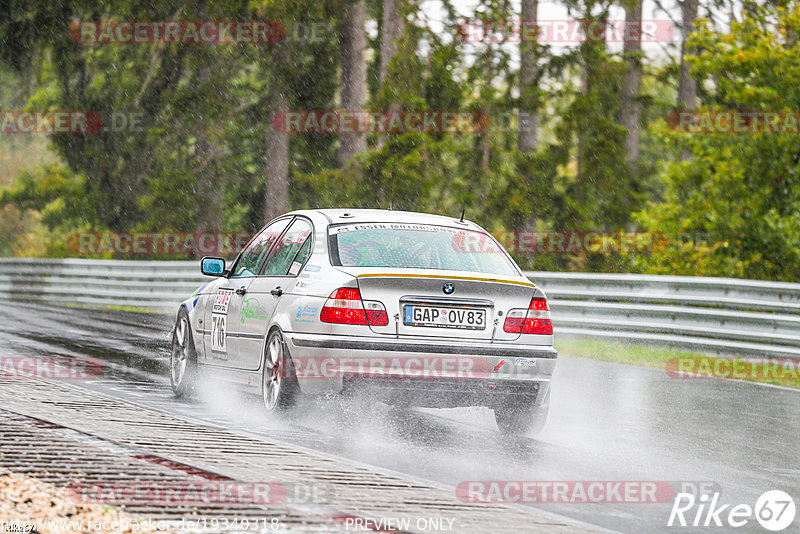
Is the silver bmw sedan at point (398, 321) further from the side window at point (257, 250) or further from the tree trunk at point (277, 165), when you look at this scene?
the tree trunk at point (277, 165)

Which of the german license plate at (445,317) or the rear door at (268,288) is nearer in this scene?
the german license plate at (445,317)

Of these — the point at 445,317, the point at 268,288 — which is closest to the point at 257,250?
the point at 268,288

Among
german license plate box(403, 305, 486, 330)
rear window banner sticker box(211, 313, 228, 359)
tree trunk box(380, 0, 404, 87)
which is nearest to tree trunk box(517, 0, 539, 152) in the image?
tree trunk box(380, 0, 404, 87)

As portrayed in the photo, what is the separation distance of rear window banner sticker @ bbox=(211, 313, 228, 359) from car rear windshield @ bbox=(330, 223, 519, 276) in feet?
4.82

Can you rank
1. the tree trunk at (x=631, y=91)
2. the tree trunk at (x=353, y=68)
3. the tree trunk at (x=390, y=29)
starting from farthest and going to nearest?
the tree trunk at (x=631, y=91) < the tree trunk at (x=353, y=68) < the tree trunk at (x=390, y=29)

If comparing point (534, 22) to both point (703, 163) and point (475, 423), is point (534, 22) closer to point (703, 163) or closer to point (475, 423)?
point (703, 163)

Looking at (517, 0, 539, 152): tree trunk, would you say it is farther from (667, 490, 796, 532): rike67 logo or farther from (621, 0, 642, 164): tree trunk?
(667, 490, 796, 532): rike67 logo

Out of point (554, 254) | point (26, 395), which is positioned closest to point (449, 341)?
point (26, 395)

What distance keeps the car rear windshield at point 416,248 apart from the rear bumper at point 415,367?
0.67 meters

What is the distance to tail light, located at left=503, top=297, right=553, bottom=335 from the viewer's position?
7957 mm

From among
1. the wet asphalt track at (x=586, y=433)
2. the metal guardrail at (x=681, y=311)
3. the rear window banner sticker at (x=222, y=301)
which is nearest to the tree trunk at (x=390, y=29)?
the metal guardrail at (x=681, y=311)

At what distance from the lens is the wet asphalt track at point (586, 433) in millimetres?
Answer: 6898

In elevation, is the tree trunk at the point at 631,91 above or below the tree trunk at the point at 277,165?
above

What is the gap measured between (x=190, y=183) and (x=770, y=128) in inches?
735
